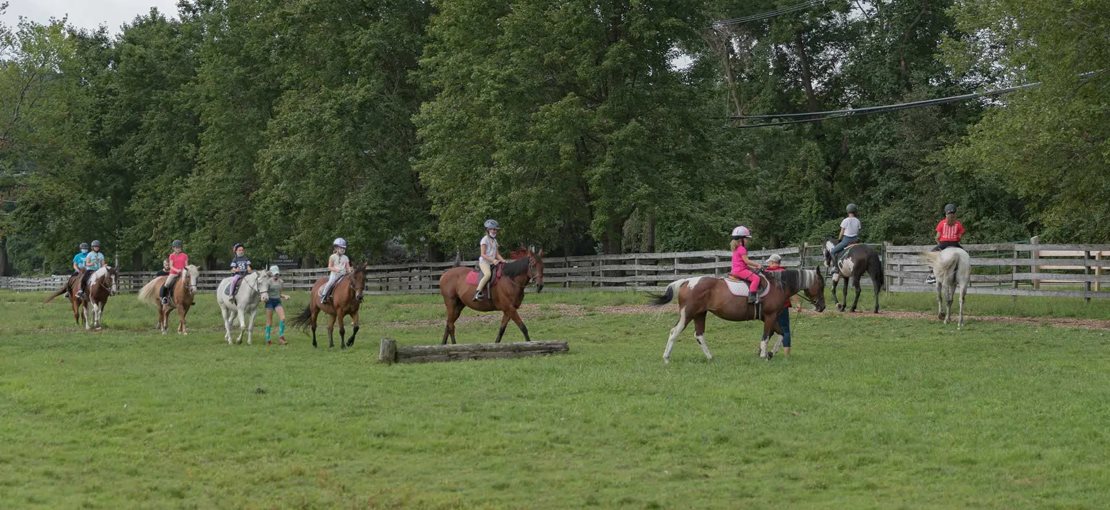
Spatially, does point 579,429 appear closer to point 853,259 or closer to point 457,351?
point 457,351

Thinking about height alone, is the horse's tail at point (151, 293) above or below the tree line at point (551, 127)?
below

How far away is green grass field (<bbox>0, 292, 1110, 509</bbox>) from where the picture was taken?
31.2 feet

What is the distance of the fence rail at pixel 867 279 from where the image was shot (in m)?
25.5

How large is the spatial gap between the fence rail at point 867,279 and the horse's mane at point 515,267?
426 inches

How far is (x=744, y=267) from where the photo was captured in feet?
55.8

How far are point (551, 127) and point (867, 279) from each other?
11.4m

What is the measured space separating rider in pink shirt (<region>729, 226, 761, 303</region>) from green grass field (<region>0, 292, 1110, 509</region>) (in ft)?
3.61

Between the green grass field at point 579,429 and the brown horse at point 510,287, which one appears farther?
the brown horse at point 510,287

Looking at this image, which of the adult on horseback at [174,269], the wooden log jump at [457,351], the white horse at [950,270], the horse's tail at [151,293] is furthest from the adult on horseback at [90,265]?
the white horse at [950,270]

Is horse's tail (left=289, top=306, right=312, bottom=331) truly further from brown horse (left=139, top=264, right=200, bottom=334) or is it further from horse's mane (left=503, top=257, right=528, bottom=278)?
horse's mane (left=503, top=257, right=528, bottom=278)

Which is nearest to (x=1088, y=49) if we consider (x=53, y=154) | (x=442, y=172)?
(x=442, y=172)

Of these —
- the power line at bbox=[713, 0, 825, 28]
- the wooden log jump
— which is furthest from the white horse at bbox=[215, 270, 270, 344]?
the power line at bbox=[713, 0, 825, 28]

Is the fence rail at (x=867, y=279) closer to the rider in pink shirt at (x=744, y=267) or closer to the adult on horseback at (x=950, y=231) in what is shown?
the adult on horseback at (x=950, y=231)

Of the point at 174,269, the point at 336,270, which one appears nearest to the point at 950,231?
the point at 336,270
